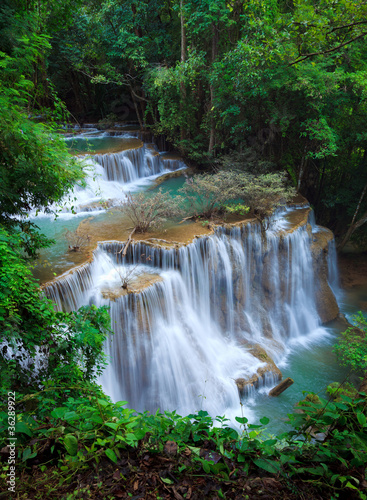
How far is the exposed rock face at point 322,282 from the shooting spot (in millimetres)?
12121

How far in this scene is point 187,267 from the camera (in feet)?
28.6

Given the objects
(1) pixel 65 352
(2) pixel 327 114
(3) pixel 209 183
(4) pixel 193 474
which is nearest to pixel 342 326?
(3) pixel 209 183

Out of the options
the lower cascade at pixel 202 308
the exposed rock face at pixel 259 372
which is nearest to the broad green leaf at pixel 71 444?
the lower cascade at pixel 202 308

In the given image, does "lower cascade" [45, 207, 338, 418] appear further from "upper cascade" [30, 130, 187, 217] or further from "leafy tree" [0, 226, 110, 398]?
"upper cascade" [30, 130, 187, 217]

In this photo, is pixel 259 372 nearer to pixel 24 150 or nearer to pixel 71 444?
pixel 71 444

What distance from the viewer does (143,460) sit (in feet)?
7.29

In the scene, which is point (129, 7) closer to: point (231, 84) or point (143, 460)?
point (231, 84)

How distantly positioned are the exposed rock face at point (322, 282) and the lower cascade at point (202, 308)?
114 mm

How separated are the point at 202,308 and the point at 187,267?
52.4 inches

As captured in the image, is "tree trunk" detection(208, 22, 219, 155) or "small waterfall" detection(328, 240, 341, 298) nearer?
"tree trunk" detection(208, 22, 219, 155)

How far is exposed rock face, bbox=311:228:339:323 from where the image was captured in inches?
477

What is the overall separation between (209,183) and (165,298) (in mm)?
4101

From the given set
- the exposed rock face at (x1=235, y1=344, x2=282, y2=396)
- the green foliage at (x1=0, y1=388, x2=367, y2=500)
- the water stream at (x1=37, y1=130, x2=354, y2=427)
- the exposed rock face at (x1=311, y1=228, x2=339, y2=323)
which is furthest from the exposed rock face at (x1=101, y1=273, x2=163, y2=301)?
the exposed rock face at (x1=311, y1=228, x2=339, y2=323)

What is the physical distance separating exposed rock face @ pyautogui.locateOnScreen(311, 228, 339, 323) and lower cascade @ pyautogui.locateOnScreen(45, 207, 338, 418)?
0.11 metres
